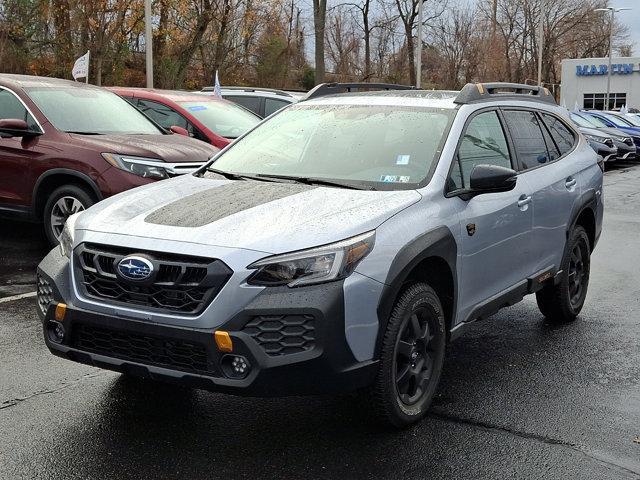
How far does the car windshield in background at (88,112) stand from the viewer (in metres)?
8.80

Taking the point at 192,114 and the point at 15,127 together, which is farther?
the point at 192,114

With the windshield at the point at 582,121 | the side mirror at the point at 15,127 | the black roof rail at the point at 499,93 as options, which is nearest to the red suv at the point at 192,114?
the side mirror at the point at 15,127

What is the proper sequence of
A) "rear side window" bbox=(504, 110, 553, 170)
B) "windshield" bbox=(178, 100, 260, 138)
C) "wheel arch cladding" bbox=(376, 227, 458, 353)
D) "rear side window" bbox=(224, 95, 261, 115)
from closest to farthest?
"wheel arch cladding" bbox=(376, 227, 458, 353)
"rear side window" bbox=(504, 110, 553, 170)
"windshield" bbox=(178, 100, 260, 138)
"rear side window" bbox=(224, 95, 261, 115)

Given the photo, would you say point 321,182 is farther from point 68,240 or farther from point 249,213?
point 68,240

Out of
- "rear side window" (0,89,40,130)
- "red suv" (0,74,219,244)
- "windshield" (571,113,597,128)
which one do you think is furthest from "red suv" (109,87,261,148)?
"windshield" (571,113,597,128)

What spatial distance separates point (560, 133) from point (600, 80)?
63915 mm

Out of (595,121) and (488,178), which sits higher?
(488,178)

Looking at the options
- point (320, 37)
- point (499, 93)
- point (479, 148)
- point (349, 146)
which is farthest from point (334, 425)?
point (320, 37)

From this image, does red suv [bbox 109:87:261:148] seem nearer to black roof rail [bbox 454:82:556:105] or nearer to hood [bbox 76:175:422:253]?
black roof rail [bbox 454:82:556:105]

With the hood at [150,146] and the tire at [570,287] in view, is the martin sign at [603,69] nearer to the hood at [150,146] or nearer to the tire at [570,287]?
the hood at [150,146]

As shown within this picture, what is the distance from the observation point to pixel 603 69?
215 ft

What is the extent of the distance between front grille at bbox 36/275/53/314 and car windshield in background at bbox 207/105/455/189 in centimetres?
137

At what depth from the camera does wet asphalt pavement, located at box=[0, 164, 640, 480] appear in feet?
12.1

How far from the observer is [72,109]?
903 cm
